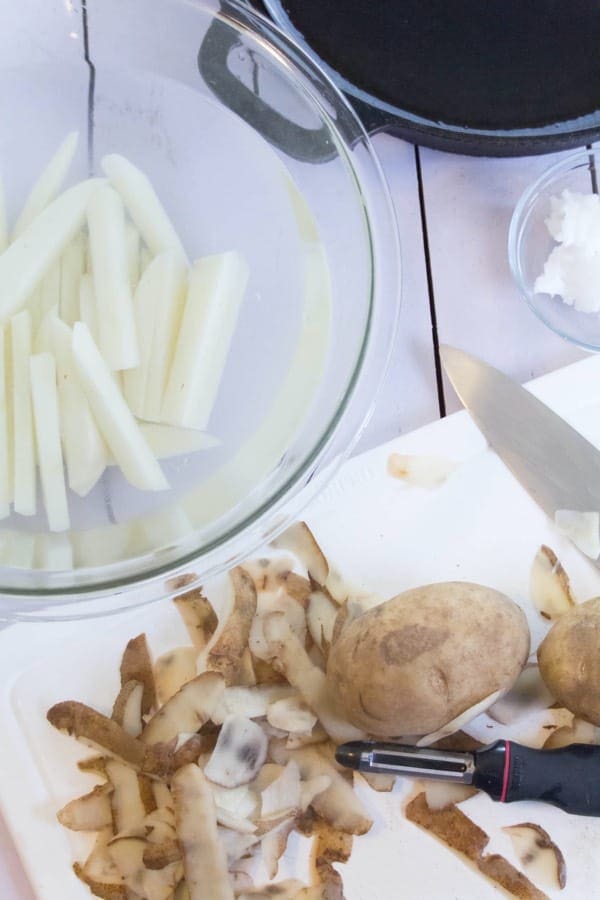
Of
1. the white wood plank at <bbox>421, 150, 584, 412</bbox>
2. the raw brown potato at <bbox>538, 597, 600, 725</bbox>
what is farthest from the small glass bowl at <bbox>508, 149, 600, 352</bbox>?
the raw brown potato at <bbox>538, 597, 600, 725</bbox>

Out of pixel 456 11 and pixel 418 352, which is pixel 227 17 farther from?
pixel 418 352

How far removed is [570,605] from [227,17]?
69 centimetres

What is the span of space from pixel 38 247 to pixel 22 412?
0.51 ft

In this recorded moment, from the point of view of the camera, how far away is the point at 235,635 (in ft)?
2.83

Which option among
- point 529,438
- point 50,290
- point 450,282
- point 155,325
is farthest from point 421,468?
point 50,290

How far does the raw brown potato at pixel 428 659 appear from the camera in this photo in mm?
750

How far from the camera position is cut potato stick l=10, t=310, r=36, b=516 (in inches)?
31.1

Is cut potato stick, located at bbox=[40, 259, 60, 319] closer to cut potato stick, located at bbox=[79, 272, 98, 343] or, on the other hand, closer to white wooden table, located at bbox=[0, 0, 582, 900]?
cut potato stick, located at bbox=[79, 272, 98, 343]

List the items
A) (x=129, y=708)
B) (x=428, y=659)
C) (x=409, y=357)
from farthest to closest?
(x=409, y=357), (x=129, y=708), (x=428, y=659)

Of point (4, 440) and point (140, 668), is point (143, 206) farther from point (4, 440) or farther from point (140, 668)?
point (140, 668)

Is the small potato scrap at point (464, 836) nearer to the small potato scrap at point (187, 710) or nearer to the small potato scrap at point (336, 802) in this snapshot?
the small potato scrap at point (336, 802)

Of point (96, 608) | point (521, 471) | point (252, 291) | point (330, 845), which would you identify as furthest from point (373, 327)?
point (330, 845)

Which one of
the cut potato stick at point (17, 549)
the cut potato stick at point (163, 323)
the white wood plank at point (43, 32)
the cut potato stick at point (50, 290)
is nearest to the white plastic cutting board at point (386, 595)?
the cut potato stick at point (17, 549)

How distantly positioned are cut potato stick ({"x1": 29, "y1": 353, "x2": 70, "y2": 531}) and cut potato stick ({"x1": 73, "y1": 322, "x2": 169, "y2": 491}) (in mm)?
32
